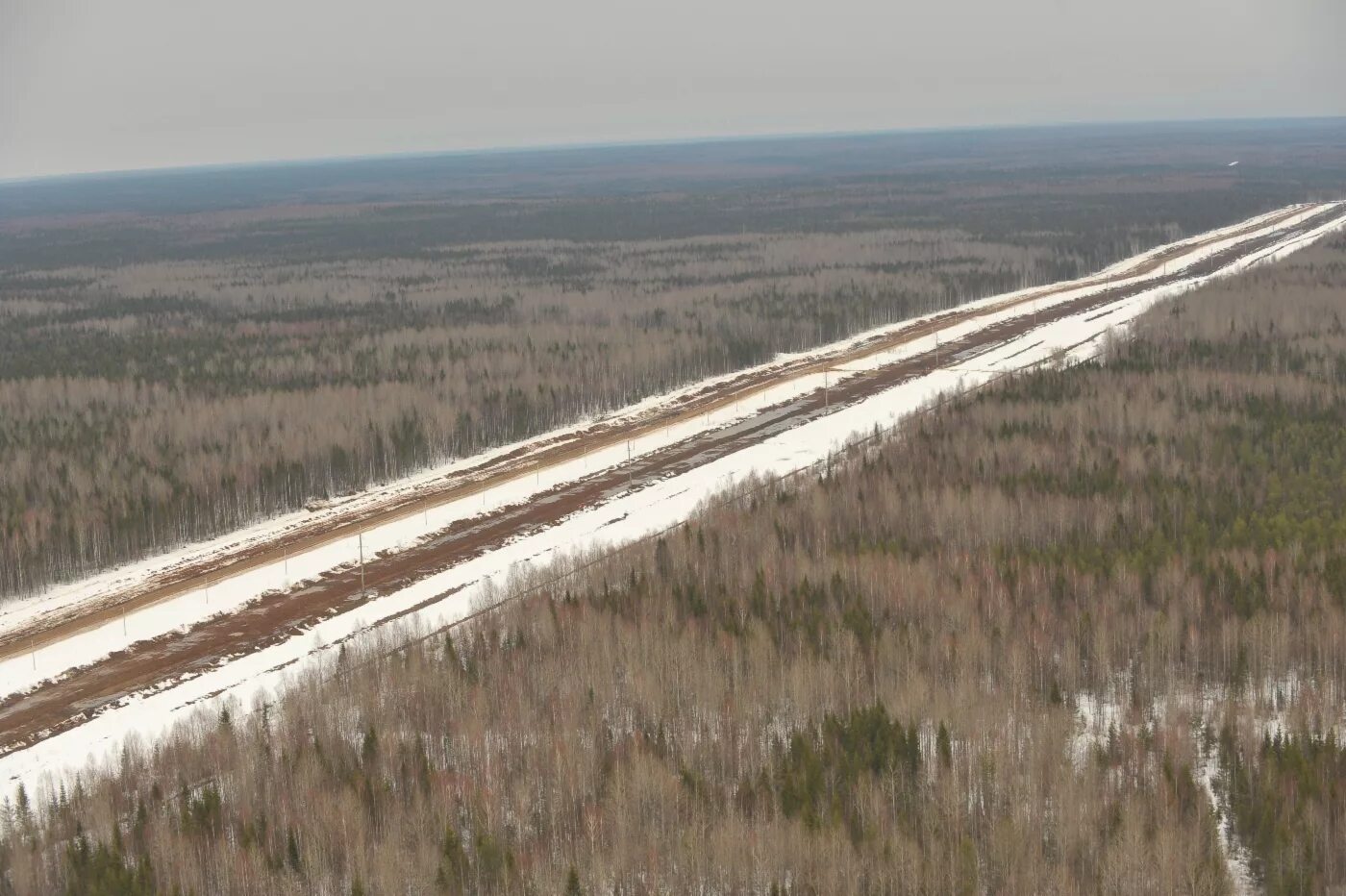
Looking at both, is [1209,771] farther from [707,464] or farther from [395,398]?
[395,398]

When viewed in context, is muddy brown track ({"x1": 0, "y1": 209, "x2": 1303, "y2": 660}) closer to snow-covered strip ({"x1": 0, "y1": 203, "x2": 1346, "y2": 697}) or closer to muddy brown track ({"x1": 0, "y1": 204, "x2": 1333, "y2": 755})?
snow-covered strip ({"x1": 0, "y1": 203, "x2": 1346, "y2": 697})

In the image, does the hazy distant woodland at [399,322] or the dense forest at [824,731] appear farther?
the hazy distant woodland at [399,322]

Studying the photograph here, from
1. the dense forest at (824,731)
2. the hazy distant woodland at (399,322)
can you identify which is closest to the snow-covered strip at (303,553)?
the hazy distant woodland at (399,322)

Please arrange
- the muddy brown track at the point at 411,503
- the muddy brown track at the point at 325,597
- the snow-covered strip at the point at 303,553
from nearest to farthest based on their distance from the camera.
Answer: the muddy brown track at the point at 325,597 < the snow-covered strip at the point at 303,553 < the muddy brown track at the point at 411,503

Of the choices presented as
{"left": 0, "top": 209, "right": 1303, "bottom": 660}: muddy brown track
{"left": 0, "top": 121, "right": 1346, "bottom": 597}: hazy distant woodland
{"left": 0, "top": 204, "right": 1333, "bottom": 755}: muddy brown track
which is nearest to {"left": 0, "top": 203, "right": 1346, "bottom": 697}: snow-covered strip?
{"left": 0, "top": 209, "right": 1303, "bottom": 660}: muddy brown track

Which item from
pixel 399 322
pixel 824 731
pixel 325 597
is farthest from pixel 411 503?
pixel 399 322

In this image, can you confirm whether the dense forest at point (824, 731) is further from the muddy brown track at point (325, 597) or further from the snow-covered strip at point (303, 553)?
the snow-covered strip at point (303, 553)
